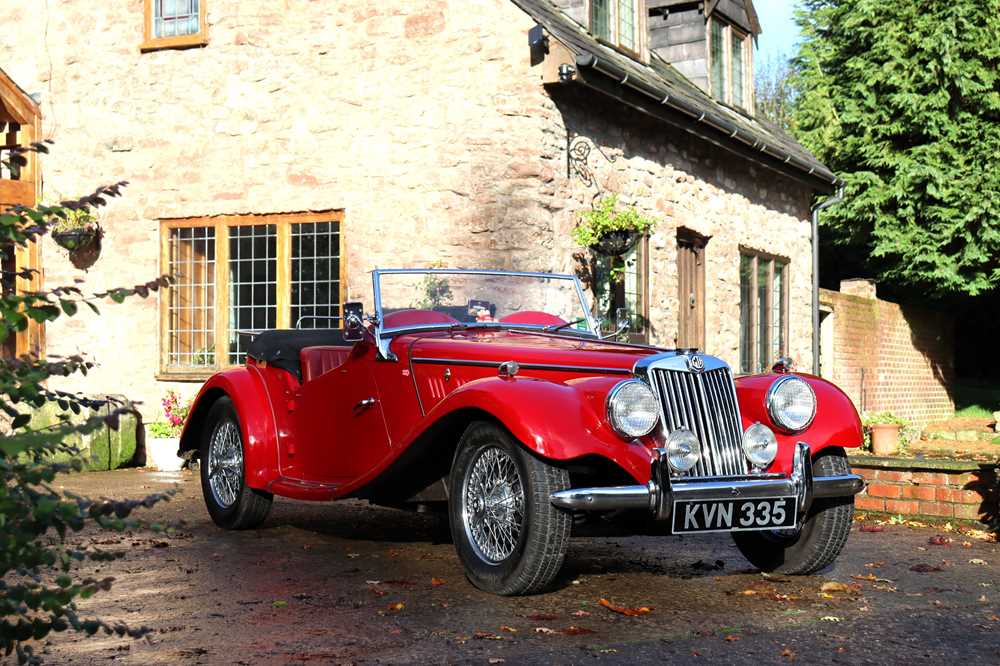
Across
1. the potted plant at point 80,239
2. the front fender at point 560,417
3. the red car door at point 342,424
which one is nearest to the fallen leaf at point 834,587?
the front fender at point 560,417

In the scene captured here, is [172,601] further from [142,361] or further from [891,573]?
[142,361]

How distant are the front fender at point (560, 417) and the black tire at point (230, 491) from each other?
2.45m

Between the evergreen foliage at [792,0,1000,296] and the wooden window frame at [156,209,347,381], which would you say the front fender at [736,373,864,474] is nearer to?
the wooden window frame at [156,209,347,381]

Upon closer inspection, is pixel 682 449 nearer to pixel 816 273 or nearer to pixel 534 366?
pixel 534 366

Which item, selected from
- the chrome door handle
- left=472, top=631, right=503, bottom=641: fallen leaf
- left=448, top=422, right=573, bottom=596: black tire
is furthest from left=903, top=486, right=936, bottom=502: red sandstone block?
left=472, top=631, right=503, bottom=641: fallen leaf

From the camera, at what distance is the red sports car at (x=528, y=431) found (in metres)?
4.84

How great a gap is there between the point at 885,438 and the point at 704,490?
9.25 metres

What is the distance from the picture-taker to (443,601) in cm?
493

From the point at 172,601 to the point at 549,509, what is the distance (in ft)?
5.23

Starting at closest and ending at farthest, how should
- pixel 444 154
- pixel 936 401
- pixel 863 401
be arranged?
1. pixel 444 154
2. pixel 863 401
3. pixel 936 401

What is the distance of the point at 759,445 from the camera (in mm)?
5301

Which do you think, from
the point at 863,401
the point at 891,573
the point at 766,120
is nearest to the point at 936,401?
the point at 863,401

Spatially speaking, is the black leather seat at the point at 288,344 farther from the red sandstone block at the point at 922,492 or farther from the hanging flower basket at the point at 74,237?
the hanging flower basket at the point at 74,237

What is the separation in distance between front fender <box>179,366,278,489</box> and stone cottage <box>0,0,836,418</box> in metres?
3.31
